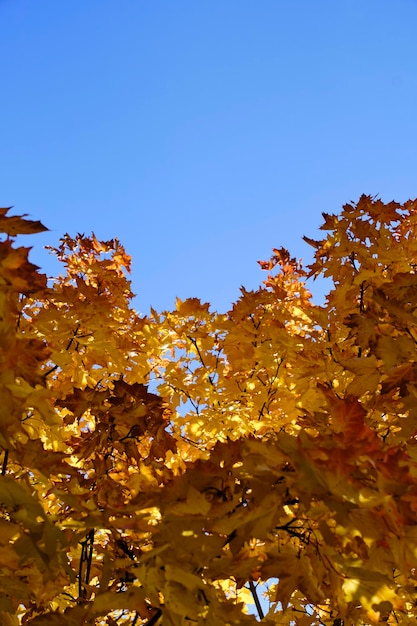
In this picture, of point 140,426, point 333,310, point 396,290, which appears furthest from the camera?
point 333,310

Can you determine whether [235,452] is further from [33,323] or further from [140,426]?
[33,323]

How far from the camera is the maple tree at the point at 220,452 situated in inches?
58.7

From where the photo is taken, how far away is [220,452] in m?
1.91

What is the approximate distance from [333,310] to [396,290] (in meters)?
1.27

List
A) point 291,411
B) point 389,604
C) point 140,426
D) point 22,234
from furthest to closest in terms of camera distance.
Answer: point 291,411 → point 140,426 → point 22,234 → point 389,604

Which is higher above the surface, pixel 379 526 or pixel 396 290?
pixel 396 290

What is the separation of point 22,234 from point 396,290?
158 centimetres

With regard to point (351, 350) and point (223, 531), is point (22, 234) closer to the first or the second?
point (223, 531)

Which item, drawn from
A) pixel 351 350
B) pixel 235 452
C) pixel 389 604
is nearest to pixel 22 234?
pixel 235 452

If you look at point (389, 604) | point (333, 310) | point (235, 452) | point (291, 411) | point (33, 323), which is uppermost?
point (333, 310)

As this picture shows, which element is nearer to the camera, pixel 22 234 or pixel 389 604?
pixel 389 604

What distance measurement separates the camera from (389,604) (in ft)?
4.89

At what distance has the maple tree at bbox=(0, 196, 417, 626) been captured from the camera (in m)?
1.49

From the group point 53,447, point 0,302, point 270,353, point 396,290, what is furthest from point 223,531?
point 270,353
